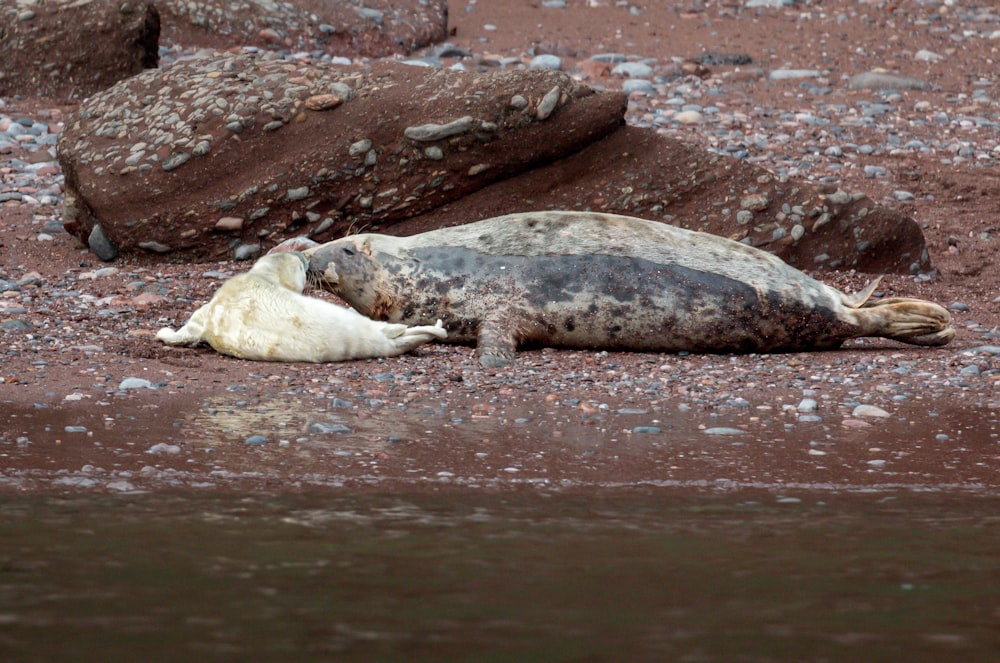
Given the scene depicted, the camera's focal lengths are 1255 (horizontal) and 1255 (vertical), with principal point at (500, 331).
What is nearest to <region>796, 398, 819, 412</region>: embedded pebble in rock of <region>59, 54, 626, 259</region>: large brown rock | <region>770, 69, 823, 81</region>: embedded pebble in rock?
<region>59, 54, 626, 259</region>: large brown rock

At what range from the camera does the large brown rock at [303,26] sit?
11156 mm

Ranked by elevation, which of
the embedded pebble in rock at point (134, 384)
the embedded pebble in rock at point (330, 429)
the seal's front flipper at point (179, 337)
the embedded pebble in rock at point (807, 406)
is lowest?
the seal's front flipper at point (179, 337)

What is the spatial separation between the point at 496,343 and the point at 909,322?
6.03 ft

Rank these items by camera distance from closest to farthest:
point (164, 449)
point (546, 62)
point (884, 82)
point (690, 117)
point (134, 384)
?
point (164, 449) < point (134, 384) < point (690, 117) < point (884, 82) < point (546, 62)

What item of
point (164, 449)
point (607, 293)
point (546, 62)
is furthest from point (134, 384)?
point (546, 62)

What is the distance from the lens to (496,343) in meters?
5.48

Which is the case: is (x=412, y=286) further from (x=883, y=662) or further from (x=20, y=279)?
(x=883, y=662)

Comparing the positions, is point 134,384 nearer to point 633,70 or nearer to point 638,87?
point 638,87

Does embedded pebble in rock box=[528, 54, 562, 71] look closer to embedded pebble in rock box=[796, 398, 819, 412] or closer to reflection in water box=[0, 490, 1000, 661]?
embedded pebble in rock box=[796, 398, 819, 412]

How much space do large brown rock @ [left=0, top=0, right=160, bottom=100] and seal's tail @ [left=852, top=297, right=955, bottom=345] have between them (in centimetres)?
611

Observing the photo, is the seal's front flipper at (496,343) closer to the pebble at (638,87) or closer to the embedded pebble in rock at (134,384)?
the embedded pebble in rock at (134,384)

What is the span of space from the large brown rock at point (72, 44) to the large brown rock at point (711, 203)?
355cm

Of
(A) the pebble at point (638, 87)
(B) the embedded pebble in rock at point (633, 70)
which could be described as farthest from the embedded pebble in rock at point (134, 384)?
(B) the embedded pebble in rock at point (633, 70)

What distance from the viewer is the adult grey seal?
18.4 ft
